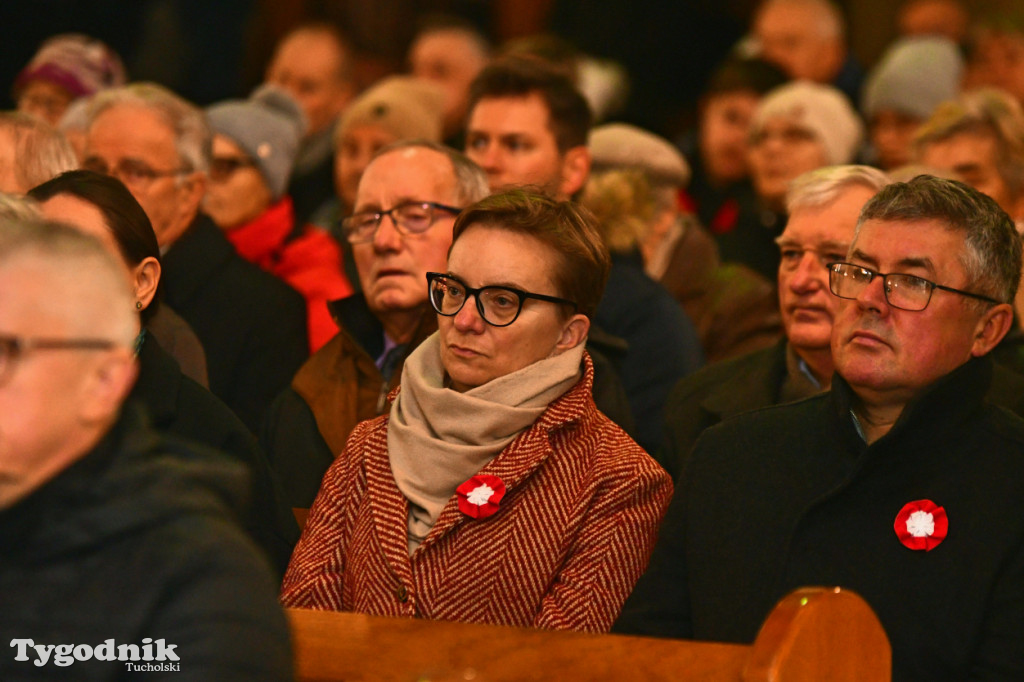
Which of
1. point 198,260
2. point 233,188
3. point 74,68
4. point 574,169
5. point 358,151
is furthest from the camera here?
point 74,68

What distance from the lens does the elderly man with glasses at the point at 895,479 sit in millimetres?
2529

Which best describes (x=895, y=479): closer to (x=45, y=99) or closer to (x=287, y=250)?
(x=287, y=250)

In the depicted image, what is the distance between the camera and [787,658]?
6.63 feet

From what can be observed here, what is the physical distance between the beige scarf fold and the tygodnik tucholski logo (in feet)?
3.78

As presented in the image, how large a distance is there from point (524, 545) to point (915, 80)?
456 cm

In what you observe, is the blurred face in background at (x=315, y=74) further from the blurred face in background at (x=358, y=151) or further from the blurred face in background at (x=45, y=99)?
the blurred face in background at (x=358, y=151)

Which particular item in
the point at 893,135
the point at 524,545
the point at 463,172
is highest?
the point at 463,172

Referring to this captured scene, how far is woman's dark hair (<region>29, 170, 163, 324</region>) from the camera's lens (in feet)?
10.1

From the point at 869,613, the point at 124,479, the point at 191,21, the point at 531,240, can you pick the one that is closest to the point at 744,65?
the point at 191,21

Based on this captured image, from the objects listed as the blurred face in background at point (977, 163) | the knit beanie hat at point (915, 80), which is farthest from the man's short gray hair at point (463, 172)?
the knit beanie hat at point (915, 80)

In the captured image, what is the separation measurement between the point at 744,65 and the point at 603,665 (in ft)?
16.6

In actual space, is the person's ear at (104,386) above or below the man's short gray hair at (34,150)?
above

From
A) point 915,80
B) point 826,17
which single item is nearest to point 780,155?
point 915,80

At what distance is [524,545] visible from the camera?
275 centimetres
